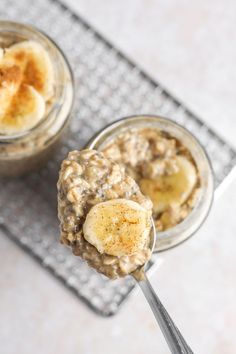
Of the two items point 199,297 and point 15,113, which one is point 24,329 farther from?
point 15,113

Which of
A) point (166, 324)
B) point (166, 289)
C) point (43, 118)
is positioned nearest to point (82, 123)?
point (43, 118)

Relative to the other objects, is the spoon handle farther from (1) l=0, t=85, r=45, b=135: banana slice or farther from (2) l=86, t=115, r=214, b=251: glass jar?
(1) l=0, t=85, r=45, b=135: banana slice

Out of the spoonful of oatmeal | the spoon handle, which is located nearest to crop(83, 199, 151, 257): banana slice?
the spoonful of oatmeal

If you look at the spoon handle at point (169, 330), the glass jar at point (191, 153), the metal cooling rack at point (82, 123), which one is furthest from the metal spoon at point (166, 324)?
the metal cooling rack at point (82, 123)

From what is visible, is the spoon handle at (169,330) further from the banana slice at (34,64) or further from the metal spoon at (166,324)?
the banana slice at (34,64)

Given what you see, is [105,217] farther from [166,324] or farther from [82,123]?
[82,123]

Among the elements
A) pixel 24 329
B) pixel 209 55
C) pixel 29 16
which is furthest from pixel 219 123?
pixel 24 329
